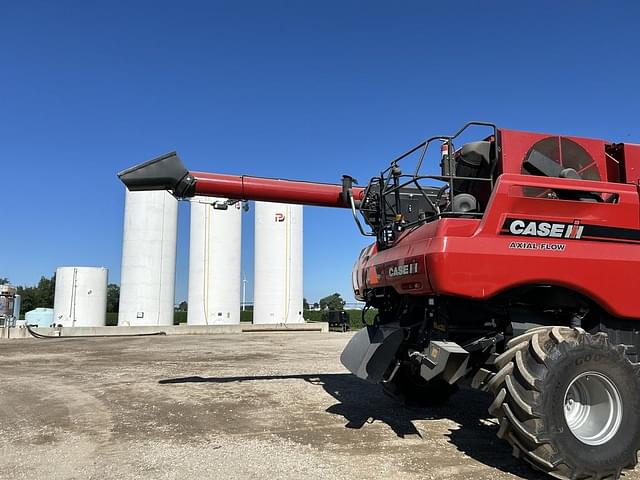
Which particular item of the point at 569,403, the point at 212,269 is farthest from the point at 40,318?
the point at 569,403

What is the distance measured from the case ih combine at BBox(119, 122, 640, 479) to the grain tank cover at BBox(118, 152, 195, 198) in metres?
2.77

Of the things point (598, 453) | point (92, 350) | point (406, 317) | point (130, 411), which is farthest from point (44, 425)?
point (92, 350)

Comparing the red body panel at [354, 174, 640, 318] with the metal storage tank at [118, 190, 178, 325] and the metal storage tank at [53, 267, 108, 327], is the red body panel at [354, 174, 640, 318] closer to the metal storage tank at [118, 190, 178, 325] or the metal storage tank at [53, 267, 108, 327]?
the metal storage tank at [118, 190, 178, 325]

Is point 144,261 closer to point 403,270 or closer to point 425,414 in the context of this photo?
point 425,414

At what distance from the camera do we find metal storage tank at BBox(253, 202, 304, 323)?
30156mm

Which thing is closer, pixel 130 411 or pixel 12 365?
pixel 130 411

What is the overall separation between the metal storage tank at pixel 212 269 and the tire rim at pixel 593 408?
24730 mm

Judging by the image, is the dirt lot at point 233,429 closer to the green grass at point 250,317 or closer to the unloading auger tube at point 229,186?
the unloading auger tube at point 229,186

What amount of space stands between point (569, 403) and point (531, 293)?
1.19m

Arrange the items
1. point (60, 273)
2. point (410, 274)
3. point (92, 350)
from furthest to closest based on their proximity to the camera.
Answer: point (60, 273), point (92, 350), point (410, 274)

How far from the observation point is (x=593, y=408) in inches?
190

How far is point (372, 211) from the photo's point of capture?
24.2 ft

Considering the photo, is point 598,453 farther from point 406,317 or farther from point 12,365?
point 12,365

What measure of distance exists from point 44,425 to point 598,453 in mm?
6276
